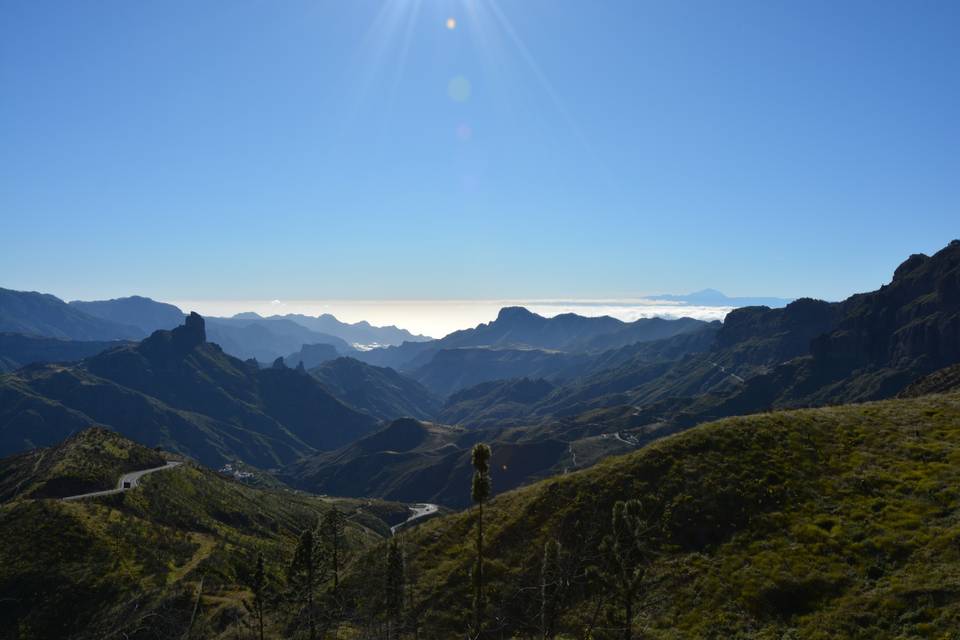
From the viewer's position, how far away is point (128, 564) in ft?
280

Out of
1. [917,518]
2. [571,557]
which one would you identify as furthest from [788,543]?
[571,557]

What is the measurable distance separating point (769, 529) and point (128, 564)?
94.3m

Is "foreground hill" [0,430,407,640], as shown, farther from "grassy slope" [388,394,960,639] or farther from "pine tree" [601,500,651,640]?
"pine tree" [601,500,651,640]

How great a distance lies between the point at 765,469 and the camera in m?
56.8

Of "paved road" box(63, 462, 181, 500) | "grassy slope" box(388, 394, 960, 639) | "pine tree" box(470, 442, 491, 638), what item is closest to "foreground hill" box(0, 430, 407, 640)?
"paved road" box(63, 462, 181, 500)

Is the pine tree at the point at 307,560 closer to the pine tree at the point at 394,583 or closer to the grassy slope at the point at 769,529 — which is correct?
the pine tree at the point at 394,583

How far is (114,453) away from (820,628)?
180 metres

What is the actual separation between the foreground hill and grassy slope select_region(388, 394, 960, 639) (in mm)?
25719

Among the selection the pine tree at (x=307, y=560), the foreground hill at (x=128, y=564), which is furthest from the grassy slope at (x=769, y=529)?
the foreground hill at (x=128, y=564)

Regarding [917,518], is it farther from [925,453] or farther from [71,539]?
[71,539]

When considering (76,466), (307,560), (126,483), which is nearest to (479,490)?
(307,560)

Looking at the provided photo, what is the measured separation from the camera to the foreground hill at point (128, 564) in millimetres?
66000

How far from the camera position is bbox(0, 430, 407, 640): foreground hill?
2598 inches

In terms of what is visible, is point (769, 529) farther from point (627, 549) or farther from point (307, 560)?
point (307, 560)
